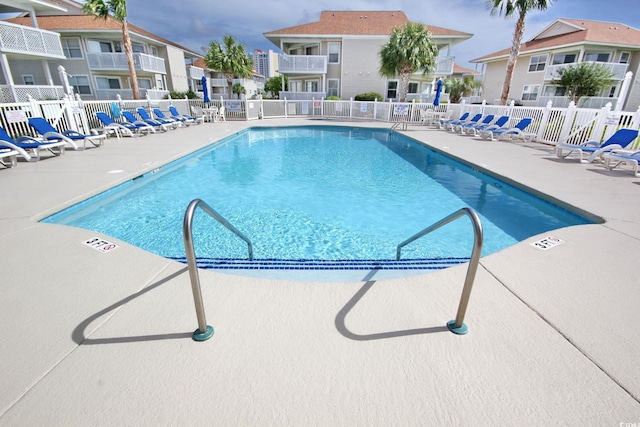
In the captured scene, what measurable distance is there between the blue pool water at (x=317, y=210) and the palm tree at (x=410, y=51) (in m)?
12.8

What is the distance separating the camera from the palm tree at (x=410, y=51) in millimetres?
19719

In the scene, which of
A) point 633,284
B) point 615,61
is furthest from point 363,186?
point 615,61

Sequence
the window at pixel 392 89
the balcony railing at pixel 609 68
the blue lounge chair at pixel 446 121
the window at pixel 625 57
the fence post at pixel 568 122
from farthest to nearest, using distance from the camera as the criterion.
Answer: the window at pixel 392 89, the window at pixel 625 57, the balcony railing at pixel 609 68, the blue lounge chair at pixel 446 121, the fence post at pixel 568 122

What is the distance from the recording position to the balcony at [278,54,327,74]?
80.0ft

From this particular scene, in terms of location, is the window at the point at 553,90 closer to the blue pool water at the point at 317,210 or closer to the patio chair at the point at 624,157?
the patio chair at the point at 624,157

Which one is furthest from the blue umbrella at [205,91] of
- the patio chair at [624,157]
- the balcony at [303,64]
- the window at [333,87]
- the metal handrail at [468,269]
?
the metal handrail at [468,269]

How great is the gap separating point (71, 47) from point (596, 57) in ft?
143

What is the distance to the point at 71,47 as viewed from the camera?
2334cm

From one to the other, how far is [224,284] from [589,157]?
10806 mm

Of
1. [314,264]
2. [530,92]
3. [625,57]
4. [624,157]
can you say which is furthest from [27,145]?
[625,57]

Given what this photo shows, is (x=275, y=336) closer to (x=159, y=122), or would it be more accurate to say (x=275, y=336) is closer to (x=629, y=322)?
(x=629, y=322)

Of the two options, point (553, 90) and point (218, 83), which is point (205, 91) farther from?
point (218, 83)

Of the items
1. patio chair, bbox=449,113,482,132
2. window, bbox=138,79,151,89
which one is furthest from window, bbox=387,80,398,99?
window, bbox=138,79,151,89

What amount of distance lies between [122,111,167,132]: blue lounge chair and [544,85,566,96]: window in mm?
30815
